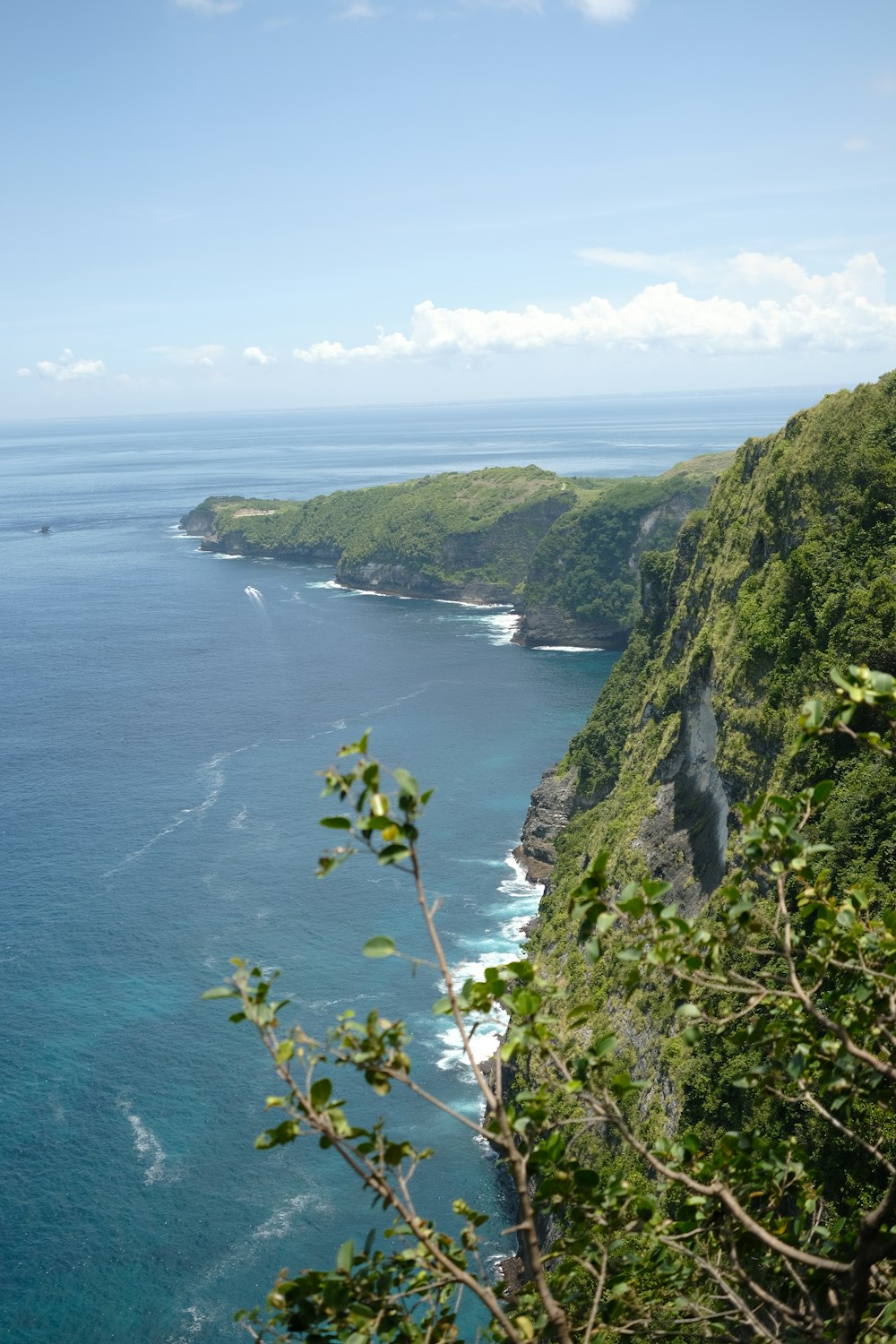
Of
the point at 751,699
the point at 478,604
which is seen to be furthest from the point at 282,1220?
the point at 478,604

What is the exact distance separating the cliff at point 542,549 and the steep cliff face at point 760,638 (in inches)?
3333

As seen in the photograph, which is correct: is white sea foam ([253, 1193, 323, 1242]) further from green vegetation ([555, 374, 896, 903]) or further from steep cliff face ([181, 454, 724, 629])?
steep cliff face ([181, 454, 724, 629])

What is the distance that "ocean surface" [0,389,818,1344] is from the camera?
45.8 metres

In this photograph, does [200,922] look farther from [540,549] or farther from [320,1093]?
[540,549]

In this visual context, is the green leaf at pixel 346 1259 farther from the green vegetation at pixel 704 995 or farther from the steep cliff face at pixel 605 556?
the steep cliff face at pixel 605 556

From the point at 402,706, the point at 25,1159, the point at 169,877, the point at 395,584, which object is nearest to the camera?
the point at 25,1159

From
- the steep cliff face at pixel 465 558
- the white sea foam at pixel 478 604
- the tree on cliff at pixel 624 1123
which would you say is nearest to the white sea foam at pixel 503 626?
the white sea foam at pixel 478 604

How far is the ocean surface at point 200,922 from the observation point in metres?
45.8

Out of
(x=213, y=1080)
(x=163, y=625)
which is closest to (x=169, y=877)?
(x=213, y=1080)

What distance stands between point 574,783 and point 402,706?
3639 cm

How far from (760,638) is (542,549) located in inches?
4748

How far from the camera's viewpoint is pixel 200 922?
2751 inches

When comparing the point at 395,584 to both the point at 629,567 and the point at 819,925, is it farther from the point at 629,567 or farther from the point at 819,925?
the point at 819,925

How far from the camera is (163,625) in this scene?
15100cm
